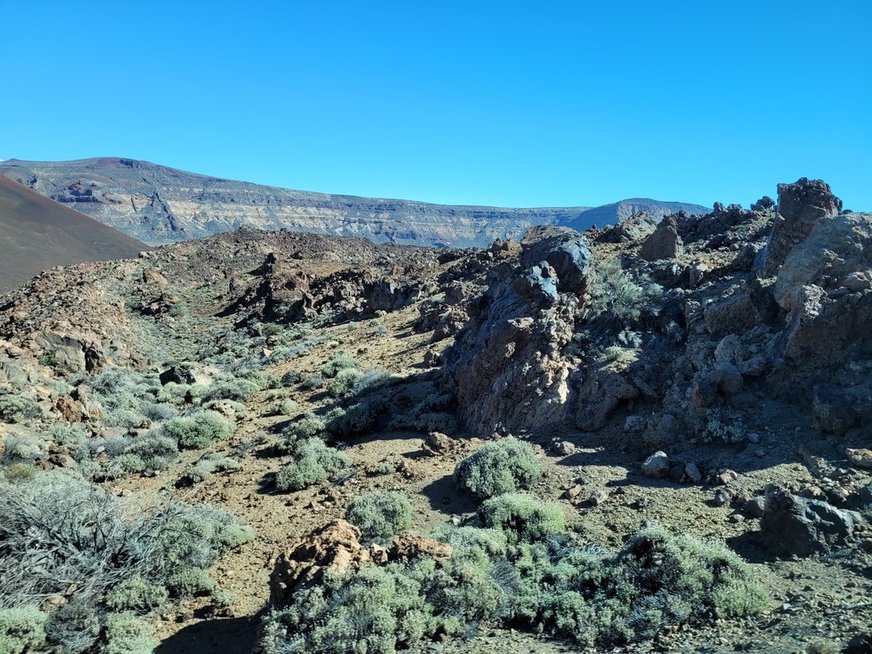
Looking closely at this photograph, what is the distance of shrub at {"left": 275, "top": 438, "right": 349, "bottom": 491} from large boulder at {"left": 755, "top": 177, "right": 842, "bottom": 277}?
8190 mm

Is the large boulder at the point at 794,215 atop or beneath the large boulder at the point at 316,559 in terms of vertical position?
atop

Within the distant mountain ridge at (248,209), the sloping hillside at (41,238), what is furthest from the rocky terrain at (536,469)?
the distant mountain ridge at (248,209)

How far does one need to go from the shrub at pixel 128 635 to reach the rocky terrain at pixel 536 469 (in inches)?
1.1

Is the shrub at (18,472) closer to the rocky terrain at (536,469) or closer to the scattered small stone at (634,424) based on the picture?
the rocky terrain at (536,469)

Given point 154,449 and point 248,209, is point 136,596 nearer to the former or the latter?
point 154,449

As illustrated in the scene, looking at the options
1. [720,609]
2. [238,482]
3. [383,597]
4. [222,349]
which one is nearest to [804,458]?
[720,609]

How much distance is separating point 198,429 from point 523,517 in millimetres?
7639

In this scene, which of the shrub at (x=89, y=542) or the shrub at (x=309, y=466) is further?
the shrub at (x=309, y=466)

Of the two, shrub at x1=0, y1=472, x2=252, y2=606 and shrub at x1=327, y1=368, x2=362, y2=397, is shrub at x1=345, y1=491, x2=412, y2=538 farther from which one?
shrub at x1=327, y1=368, x2=362, y2=397

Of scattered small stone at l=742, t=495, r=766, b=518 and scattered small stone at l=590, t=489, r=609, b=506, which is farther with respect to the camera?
scattered small stone at l=590, t=489, r=609, b=506

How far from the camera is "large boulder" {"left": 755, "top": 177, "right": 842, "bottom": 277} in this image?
10.6 meters

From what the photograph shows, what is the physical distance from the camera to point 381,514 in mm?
6945

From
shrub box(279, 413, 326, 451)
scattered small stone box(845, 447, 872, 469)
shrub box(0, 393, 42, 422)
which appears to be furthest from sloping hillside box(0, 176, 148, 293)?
scattered small stone box(845, 447, 872, 469)

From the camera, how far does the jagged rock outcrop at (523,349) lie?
9352 millimetres
